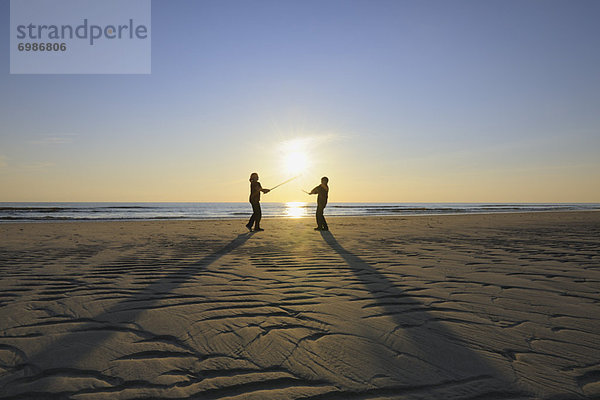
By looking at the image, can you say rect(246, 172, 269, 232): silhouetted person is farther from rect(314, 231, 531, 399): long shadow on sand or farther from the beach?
rect(314, 231, 531, 399): long shadow on sand

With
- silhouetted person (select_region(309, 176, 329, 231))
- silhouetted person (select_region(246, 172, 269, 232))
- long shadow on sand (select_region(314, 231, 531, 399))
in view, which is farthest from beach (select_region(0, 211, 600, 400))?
silhouetted person (select_region(246, 172, 269, 232))

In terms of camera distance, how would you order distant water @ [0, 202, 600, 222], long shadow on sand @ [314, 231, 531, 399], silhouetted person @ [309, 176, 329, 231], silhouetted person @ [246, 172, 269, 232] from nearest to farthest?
long shadow on sand @ [314, 231, 531, 399], silhouetted person @ [309, 176, 329, 231], silhouetted person @ [246, 172, 269, 232], distant water @ [0, 202, 600, 222]

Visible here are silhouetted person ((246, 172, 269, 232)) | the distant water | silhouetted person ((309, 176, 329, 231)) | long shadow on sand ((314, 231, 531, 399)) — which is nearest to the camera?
long shadow on sand ((314, 231, 531, 399))

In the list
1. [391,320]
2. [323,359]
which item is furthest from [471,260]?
[323,359]

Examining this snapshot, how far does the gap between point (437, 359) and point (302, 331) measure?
0.92 m

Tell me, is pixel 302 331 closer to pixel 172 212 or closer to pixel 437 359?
pixel 437 359

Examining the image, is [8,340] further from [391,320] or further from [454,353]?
[454,353]

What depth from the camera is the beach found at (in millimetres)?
1821

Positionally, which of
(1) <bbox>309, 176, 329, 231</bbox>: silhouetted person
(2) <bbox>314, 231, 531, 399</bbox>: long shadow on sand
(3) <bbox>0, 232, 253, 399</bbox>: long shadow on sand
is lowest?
(2) <bbox>314, 231, 531, 399</bbox>: long shadow on sand

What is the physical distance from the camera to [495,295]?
3.48 meters

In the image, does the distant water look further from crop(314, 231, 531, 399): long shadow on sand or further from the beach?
crop(314, 231, 531, 399): long shadow on sand

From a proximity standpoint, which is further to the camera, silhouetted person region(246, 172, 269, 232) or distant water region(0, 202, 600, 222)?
distant water region(0, 202, 600, 222)

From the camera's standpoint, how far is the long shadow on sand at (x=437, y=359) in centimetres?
176

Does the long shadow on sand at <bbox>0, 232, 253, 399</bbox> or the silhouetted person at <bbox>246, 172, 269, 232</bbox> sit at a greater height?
the silhouetted person at <bbox>246, 172, 269, 232</bbox>
